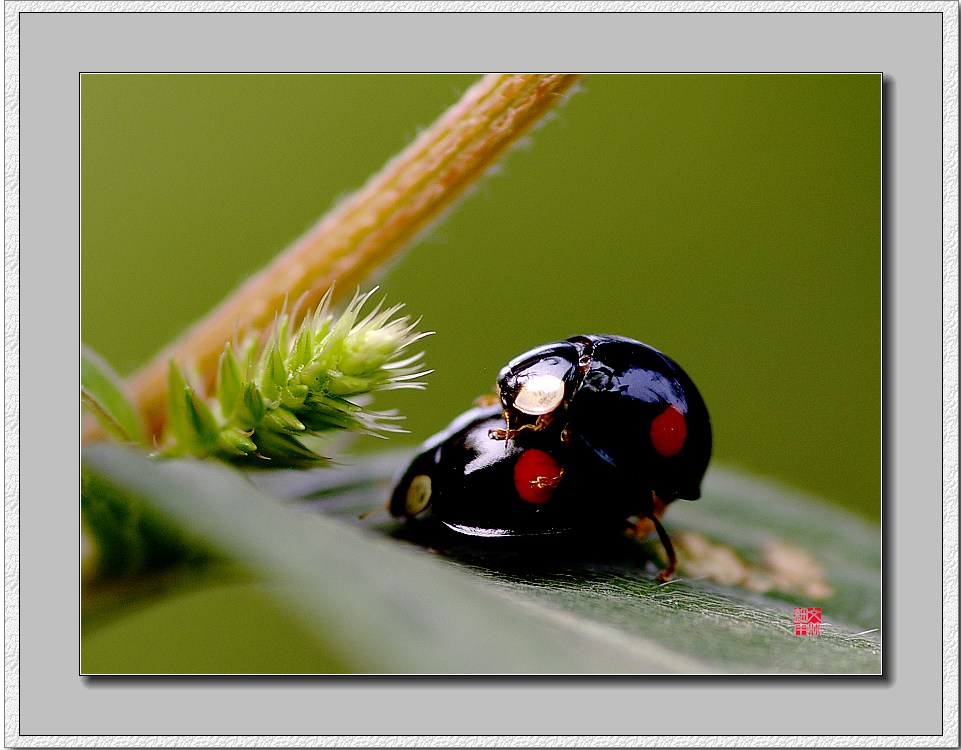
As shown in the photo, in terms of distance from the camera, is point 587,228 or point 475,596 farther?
point 587,228

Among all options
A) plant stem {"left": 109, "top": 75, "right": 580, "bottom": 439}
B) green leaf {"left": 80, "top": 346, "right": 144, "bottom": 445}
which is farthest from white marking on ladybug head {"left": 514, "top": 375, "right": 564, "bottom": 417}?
green leaf {"left": 80, "top": 346, "right": 144, "bottom": 445}

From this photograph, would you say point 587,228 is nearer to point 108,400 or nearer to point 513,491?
point 513,491

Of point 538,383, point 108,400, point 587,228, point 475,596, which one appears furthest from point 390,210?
point 587,228

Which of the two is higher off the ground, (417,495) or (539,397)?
(539,397)

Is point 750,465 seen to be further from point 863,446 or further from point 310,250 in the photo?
point 310,250

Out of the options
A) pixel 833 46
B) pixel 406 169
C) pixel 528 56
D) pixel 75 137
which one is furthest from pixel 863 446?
pixel 75 137

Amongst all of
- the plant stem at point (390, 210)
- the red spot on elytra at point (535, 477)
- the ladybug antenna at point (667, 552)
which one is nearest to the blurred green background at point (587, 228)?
the plant stem at point (390, 210)

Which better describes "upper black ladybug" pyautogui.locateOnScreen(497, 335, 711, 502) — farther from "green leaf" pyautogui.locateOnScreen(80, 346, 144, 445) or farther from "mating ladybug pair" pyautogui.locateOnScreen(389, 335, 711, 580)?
"green leaf" pyautogui.locateOnScreen(80, 346, 144, 445)
